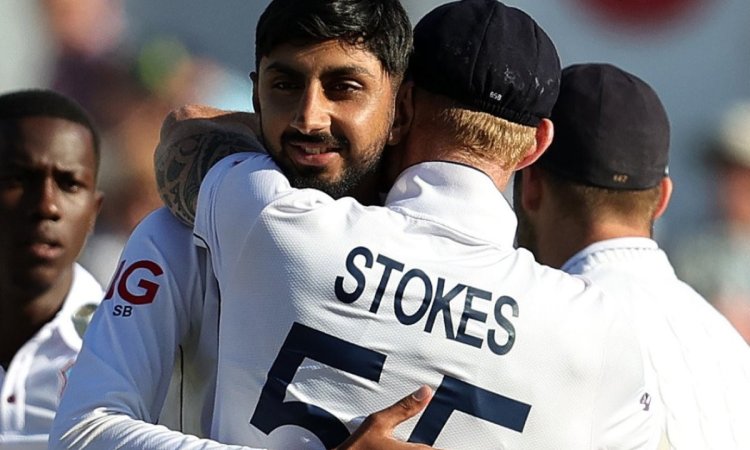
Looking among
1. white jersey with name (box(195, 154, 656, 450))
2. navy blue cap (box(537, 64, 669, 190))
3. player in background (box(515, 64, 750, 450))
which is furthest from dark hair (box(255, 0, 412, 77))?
navy blue cap (box(537, 64, 669, 190))

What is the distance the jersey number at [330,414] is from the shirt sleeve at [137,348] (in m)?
0.12

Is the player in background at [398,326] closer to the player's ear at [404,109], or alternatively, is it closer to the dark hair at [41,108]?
the player's ear at [404,109]

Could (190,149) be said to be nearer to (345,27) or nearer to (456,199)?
(345,27)

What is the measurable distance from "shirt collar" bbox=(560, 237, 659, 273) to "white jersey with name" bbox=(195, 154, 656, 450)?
1042mm

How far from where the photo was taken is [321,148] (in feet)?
7.33

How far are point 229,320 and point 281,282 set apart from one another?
11cm

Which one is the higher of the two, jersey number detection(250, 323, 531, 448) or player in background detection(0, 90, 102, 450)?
jersey number detection(250, 323, 531, 448)

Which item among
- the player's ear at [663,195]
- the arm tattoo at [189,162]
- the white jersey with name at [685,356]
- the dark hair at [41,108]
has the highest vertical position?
the arm tattoo at [189,162]

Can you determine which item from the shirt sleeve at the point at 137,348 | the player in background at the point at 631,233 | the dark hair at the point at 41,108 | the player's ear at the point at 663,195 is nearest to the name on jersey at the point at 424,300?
the shirt sleeve at the point at 137,348

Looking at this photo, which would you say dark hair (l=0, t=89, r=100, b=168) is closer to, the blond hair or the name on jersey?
the blond hair

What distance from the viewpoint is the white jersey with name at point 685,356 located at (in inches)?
114

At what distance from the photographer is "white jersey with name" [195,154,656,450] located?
2.10 m

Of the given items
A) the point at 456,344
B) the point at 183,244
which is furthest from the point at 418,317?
the point at 183,244

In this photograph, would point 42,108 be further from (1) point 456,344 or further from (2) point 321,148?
(1) point 456,344
